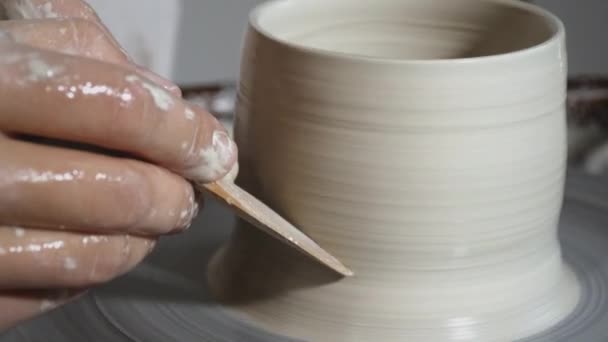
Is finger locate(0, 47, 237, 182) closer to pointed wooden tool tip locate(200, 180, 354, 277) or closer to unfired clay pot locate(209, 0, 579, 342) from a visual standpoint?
pointed wooden tool tip locate(200, 180, 354, 277)

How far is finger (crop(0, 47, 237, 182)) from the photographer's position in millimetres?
709

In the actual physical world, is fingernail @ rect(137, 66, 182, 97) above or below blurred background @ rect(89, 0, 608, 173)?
above

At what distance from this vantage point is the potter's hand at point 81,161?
28.2 inches

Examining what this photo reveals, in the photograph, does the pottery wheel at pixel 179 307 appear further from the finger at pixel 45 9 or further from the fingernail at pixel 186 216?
the finger at pixel 45 9

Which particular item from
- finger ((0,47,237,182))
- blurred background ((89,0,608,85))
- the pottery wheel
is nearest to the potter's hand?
finger ((0,47,237,182))

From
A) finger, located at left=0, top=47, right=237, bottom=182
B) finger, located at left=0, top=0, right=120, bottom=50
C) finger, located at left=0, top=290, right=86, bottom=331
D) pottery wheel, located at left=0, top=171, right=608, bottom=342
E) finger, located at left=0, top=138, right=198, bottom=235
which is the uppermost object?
finger, located at left=0, top=47, right=237, bottom=182

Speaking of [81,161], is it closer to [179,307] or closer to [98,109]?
[98,109]

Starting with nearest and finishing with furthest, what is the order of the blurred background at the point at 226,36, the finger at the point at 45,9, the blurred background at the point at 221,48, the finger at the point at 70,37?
the finger at the point at 70,37 → the finger at the point at 45,9 → the blurred background at the point at 221,48 → the blurred background at the point at 226,36

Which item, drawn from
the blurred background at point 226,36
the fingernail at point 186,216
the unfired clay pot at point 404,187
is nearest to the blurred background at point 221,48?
the blurred background at point 226,36

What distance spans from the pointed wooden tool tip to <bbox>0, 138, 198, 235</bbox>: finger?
38mm

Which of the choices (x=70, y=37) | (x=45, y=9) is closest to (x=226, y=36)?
(x=45, y=9)

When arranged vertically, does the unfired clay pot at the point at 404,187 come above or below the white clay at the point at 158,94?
below

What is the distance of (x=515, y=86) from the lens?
88 centimetres

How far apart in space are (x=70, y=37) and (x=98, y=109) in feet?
0.42
